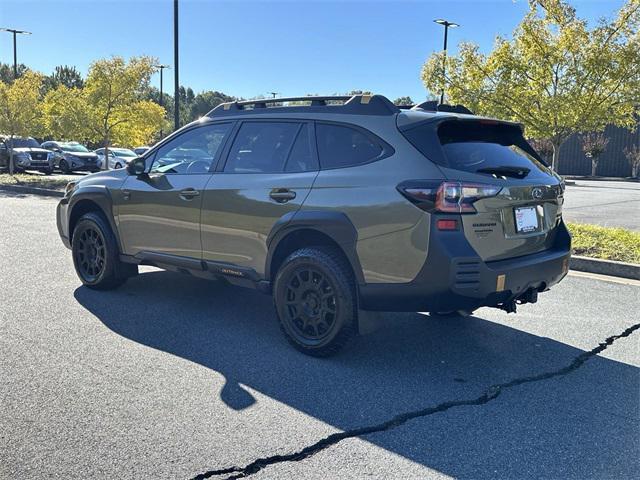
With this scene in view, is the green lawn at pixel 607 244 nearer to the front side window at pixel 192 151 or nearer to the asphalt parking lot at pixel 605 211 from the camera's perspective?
the asphalt parking lot at pixel 605 211

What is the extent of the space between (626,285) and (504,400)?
3.87 meters

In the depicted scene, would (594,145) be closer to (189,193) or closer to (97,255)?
(97,255)

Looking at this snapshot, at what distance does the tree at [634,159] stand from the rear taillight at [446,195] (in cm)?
3604

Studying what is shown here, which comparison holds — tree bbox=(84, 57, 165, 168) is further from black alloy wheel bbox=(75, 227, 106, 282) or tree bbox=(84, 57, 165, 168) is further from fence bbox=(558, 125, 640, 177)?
fence bbox=(558, 125, 640, 177)

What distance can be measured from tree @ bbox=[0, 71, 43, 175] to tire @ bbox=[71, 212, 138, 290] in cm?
1640

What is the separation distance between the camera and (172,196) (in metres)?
5.17

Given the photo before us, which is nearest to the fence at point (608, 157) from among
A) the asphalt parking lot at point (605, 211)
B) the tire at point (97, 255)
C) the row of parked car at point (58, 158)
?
the asphalt parking lot at point (605, 211)

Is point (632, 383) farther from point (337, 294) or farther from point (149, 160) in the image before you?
point (149, 160)

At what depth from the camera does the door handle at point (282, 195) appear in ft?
14.1

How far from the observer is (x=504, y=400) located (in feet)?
11.9

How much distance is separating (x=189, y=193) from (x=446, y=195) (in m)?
2.33

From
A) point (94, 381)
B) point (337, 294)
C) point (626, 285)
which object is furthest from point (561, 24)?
point (94, 381)

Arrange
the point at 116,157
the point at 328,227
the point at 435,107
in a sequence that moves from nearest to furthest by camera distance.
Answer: the point at 328,227 < the point at 435,107 < the point at 116,157

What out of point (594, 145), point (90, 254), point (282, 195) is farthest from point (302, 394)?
point (594, 145)
